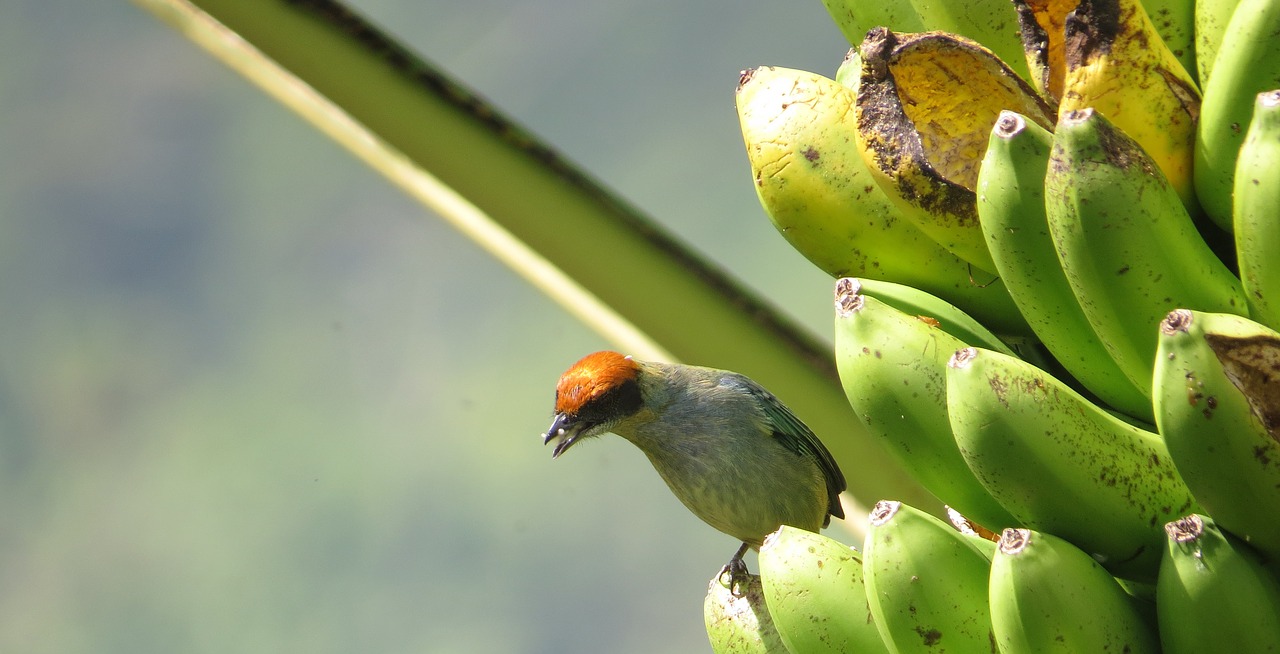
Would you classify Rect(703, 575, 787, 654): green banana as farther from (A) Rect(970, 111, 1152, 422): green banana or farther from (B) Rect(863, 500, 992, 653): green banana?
(A) Rect(970, 111, 1152, 422): green banana

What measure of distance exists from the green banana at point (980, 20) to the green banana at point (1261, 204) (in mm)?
486

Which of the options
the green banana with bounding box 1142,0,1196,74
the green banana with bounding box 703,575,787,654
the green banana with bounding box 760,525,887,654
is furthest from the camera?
the green banana with bounding box 703,575,787,654

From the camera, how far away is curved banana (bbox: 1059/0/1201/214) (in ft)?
4.33

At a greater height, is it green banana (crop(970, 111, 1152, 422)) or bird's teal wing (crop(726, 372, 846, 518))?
green banana (crop(970, 111, 1152, 422))

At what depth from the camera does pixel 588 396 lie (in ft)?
7.73

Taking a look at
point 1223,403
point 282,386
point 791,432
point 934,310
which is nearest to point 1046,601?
point 1223,403

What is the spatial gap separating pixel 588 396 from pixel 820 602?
997 mm

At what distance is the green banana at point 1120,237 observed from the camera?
1.17 m

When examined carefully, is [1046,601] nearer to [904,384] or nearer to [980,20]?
[904,384]

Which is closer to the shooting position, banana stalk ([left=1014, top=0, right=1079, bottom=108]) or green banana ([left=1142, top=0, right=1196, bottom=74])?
banana stalk ([left=1014, top=0, right=1079, bottom=108])

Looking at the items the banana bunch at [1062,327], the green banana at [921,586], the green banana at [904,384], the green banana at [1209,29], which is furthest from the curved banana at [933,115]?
the green banana at [921,586]

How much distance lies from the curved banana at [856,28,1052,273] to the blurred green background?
62.7 inches

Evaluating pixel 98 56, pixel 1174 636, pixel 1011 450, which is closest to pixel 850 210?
pixel 1011 450

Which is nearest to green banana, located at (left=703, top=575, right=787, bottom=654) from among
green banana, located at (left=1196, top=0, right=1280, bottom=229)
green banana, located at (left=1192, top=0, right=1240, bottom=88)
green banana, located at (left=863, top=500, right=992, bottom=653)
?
green banana, located at (left=863, top=500, right=992, bottom=653)
